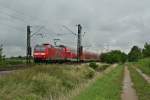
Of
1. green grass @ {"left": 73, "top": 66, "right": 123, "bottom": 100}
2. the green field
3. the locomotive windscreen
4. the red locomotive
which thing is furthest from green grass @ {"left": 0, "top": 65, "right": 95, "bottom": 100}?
the locomotive windscreen

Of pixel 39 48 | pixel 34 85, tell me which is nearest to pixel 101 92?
pixel 34 85

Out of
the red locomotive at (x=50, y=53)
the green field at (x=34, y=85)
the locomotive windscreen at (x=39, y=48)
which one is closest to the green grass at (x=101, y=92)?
the green field at (x=34, y=85)

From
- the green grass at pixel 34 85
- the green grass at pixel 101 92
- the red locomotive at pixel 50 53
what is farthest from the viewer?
the red locomotive at pixel 50 53

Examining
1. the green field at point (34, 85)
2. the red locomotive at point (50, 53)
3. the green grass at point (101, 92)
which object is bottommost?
the green grass at point (101, 92)

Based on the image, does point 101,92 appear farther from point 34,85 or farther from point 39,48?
point 39,48

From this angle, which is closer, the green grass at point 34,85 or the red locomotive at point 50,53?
the green grass at point 34,85

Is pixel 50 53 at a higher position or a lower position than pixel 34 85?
higher

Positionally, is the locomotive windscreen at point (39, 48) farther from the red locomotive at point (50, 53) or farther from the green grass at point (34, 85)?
the green grass at point (34, 85)

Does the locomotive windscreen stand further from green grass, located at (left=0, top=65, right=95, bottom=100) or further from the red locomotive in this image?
green grass, located at (left=0, top=65, right=95, bottom=100)

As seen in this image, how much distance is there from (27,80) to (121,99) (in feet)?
23.9

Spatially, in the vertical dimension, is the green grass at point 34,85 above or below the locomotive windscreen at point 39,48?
below

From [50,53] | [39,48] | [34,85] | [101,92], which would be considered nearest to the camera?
[101,92]

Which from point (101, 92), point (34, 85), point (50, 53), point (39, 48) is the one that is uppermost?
point (39, 48)

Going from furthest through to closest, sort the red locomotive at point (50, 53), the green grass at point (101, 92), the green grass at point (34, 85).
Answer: the red locomotive at point (50, 53) < the green grass at point (34, 85) < the green grass at point (101, 92)
